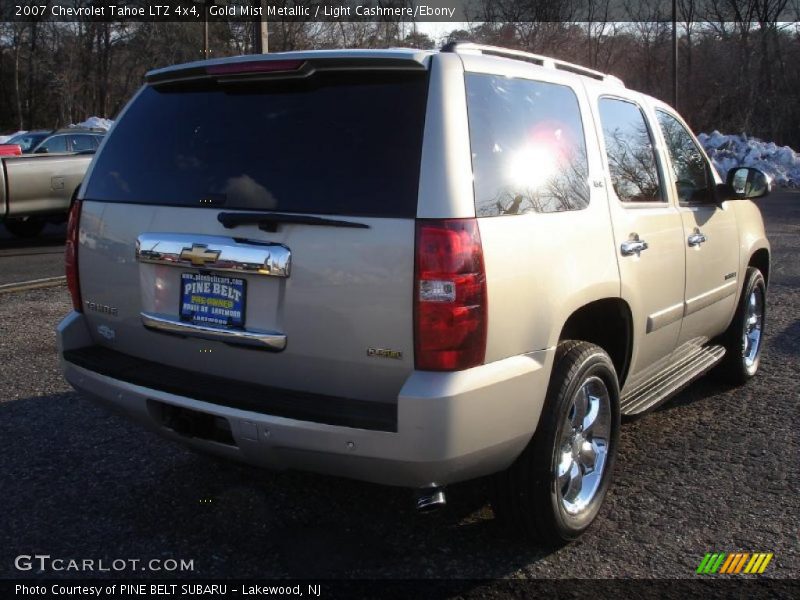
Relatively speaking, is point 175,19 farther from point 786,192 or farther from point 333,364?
point 333,364

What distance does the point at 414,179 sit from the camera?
275 centimetres

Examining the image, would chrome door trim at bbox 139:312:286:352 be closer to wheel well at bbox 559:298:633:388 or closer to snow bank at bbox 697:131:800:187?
wheel well at bbox 559:298:633:388

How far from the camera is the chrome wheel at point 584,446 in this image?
3.36 meters

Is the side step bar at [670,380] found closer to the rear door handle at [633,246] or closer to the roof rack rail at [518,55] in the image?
the rear door handle at [633,246]

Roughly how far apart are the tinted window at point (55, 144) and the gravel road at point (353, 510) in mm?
14021

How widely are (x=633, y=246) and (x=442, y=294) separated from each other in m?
1.38

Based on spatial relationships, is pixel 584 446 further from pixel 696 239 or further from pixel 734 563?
pixel 696 239

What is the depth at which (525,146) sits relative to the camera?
316 cm

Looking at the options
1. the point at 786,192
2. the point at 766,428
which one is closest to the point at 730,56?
the point at 786,192

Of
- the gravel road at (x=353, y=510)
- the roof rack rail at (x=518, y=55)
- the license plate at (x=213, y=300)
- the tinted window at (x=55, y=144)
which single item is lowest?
the gravel road at (x=353, y=510)

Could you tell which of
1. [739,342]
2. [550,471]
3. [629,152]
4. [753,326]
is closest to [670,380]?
[629,152]

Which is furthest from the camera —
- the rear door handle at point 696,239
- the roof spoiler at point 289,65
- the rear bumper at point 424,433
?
the rear door handle at point 696,239

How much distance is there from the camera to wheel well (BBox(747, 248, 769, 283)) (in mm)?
5789

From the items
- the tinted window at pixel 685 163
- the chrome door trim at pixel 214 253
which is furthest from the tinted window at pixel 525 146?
the tinted window at pixel 685 163
